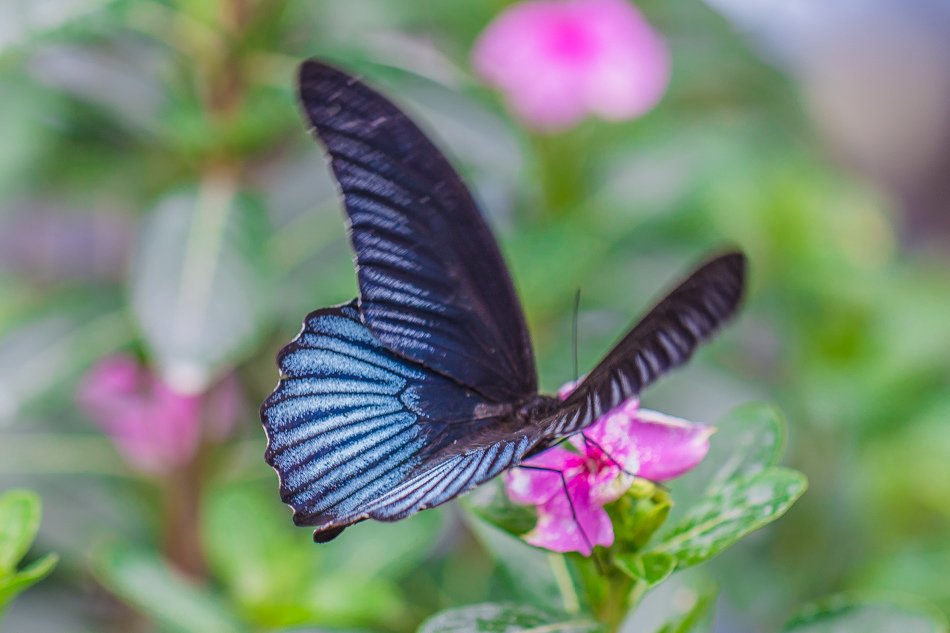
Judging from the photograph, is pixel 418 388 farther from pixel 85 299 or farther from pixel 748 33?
pixel 748 33

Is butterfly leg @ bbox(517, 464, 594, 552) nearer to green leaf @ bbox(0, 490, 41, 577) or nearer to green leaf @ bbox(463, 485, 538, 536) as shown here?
green leaf @ bbox(463, 485, 538, 536)

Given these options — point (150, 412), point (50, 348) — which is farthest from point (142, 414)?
point (50, 348)

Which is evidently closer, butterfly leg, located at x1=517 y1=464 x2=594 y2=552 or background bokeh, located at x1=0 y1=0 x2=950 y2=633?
butterfly leg, located at x1=517 y1=464 x2=594 y2=552

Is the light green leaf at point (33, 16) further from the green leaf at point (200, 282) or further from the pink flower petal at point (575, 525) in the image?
the pink flower petal at point (575, 525)

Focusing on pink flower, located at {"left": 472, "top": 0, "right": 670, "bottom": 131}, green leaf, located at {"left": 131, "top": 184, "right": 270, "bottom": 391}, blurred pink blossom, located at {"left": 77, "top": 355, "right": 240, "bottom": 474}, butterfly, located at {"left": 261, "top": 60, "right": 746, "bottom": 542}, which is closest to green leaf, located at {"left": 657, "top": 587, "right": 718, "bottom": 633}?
butterfly, located at {"left": 261, "top": 60, "right": 746, "bottom": 542}

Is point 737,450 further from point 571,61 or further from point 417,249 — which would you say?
point 571,61

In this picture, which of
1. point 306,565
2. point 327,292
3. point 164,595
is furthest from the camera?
point 327,292

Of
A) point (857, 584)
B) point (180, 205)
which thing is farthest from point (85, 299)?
point (857, 584)

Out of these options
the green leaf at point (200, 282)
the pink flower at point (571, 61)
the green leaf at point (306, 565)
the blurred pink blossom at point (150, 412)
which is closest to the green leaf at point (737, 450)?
the green leaf at point (306, 565)
